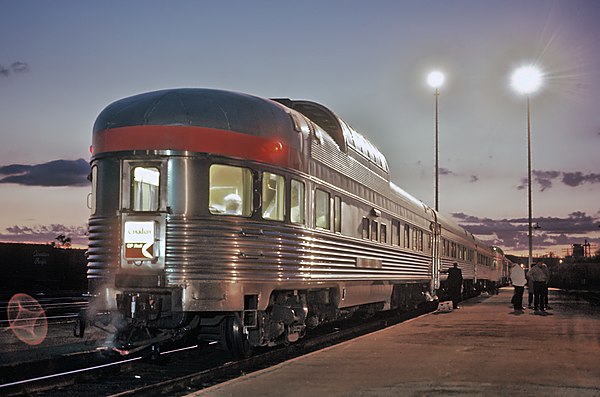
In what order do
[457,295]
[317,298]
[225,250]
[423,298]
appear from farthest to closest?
[457,295]
[423,298]
[317,298]
[225,250]

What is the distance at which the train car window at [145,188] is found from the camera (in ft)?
34.9

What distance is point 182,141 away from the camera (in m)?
10.6

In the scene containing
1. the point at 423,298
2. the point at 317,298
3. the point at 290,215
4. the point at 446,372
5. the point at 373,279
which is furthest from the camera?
the point at 423,298

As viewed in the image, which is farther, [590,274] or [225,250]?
[590,274]

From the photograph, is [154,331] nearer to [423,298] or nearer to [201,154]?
[201,154]

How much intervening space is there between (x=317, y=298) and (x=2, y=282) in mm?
30733

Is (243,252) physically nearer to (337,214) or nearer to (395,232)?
(337,214)

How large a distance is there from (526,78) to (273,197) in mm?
27518

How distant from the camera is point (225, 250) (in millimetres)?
10516

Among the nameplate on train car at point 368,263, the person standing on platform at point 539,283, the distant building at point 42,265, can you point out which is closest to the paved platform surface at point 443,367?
the nameplate on train car at point 368,263

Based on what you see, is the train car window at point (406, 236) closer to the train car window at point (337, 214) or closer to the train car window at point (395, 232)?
the train car window at point (395, 232)

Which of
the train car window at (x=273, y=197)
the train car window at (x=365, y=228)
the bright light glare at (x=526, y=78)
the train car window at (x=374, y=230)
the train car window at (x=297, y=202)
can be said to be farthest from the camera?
the bright light glare at (x=526, y=78)

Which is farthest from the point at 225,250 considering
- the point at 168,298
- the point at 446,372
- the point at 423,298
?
the point at 423,298

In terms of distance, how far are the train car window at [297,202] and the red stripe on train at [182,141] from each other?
0.94m
